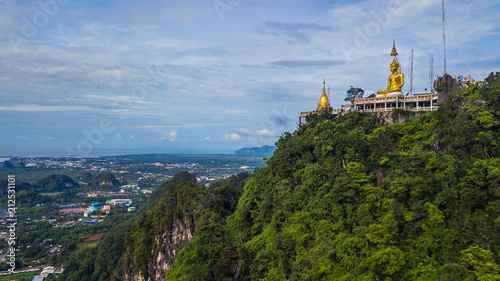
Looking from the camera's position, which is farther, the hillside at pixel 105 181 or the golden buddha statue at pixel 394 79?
the hillside at pixel 105 181

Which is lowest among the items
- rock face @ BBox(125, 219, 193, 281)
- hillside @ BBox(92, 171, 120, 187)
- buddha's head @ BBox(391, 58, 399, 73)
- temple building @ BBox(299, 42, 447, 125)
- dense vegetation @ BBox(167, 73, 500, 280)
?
hillside @ BBox(92, 171, 120, 187)

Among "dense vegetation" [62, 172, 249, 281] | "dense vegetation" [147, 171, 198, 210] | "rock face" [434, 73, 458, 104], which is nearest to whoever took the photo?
"rock face" [434, 73, 458, 104]

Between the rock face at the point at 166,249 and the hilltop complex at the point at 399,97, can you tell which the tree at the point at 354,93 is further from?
the rock face at the point at 166,249

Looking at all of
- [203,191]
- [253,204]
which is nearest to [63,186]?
[203,191]

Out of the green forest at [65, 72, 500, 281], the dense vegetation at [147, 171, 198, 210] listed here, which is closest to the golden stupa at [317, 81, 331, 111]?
the green forest at [65, 72, 500, 281]

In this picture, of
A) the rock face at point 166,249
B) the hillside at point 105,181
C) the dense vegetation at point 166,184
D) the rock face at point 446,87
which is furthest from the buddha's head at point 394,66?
the hillside at point 105,181

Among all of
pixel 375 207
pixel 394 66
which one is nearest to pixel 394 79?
pixel 394 66

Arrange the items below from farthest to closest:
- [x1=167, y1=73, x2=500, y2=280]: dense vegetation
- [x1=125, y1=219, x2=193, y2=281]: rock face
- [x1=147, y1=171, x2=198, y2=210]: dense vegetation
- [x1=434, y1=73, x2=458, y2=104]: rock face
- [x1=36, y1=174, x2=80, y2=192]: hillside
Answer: [x1=36, y1=174, x2=80, y2=192]: hillside, [x1=147, y1=171, x2=198, y2=210]: dense vegetation, [x1=125, y1=219, x2=193, y2=281]: rock face, [x1=434, y1=73, x2=458, y2=104]: rock face, [x1=167, y1=73, x2=500, y2=280]: dense vegetation

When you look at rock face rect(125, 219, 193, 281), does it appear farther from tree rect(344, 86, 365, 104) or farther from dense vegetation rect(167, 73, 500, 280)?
tree rect(344, 86, 365, 104)
